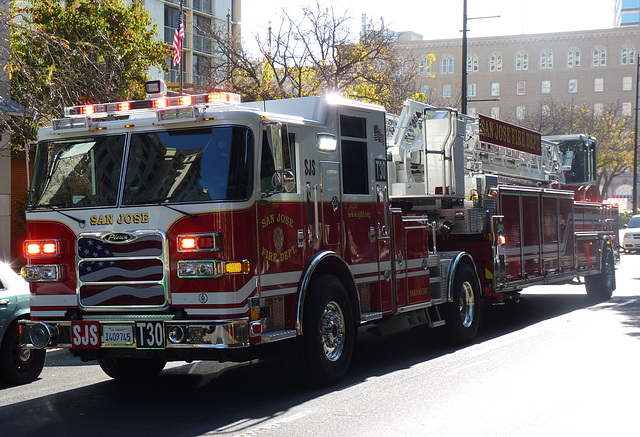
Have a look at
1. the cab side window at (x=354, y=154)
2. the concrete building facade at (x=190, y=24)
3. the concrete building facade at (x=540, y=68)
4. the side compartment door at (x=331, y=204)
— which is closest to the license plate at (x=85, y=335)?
the side compartment door at (x=331, y=204)

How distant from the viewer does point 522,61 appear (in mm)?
98688

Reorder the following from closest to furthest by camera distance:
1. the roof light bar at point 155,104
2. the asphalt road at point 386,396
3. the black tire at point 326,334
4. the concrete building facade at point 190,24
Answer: the asphalt road at point 386,396 < the roof light bar at point 155,104 < the black tire at point 326,334 < the concrete building facade at point 190,24

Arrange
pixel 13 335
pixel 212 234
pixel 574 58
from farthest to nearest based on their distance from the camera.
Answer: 1. pixel 574 58
2. pixel 13 335
3. pixel 212 234

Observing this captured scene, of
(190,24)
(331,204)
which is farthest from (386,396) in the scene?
(190,24)

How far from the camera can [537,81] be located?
98625 millimetres

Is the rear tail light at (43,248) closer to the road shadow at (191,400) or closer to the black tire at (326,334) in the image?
the road shadow at (191,400)

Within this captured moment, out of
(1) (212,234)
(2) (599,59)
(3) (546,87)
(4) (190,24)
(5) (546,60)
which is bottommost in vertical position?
(1) (212,234)

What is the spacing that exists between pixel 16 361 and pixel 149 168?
2918mm

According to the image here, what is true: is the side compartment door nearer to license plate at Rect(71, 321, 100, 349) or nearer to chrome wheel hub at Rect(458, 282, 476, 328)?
license plate at Rect(71, 321, 100, 349)

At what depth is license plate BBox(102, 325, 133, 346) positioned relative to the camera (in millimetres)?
7770

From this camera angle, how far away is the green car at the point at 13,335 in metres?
9.22

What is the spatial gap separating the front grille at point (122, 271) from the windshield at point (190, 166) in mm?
378

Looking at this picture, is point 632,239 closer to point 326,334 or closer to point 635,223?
point 635,223

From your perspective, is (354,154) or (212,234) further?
(354,154)
